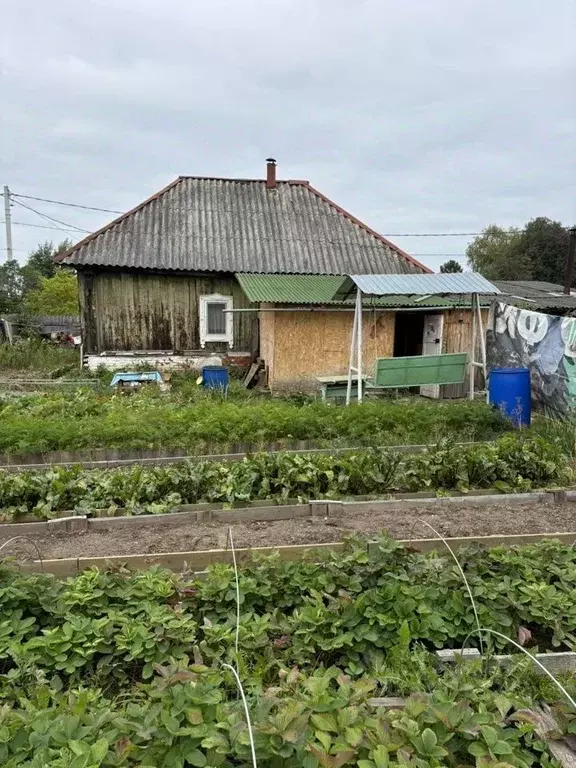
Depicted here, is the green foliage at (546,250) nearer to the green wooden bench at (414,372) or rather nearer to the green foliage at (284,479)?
the green wooden bench at (414,372)

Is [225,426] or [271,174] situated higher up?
[271,174]

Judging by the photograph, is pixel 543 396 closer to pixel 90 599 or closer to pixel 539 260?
pixel 90 599

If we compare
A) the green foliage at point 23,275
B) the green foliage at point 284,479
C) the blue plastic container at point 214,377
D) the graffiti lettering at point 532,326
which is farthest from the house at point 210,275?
the green foliage at point 23,275

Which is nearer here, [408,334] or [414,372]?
[414,372]

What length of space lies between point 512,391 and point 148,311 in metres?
9.89

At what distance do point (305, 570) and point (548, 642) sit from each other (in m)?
1.53

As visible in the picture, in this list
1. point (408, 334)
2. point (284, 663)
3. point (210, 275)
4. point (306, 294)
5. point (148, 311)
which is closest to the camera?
point (284, 663)

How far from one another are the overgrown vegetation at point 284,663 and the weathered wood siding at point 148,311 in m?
12.1

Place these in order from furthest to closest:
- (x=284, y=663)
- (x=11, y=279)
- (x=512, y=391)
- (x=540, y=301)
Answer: (x=11, y=279)
(x=540, y=301)
(x=512, y=391)
(x=284, y=663)

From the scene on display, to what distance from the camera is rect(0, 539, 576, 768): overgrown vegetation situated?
2014 millimetres

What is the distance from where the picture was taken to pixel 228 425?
311 inches

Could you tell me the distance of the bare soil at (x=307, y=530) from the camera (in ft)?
15.1

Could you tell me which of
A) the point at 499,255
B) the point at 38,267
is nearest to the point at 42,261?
the point at 38,267

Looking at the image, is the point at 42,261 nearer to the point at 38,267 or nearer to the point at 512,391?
the point at 38,267
